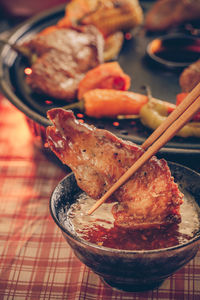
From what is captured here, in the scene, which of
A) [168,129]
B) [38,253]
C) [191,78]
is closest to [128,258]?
[168,129]

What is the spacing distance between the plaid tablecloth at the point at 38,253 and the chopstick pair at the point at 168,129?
1.35ft

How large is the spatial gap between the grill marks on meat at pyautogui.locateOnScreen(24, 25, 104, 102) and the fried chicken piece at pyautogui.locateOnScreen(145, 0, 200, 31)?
0.58m

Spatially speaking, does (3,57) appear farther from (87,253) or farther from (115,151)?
(87,253)

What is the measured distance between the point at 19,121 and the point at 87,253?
1593mm

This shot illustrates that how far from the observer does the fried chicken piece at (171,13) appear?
9.49 feet

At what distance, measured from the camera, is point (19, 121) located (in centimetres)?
266

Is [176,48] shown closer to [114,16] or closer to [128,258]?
[114,16]

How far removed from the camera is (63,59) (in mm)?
2396

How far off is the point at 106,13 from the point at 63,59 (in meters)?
0.68

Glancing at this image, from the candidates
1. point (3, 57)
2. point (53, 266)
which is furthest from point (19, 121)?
point (53, 266)

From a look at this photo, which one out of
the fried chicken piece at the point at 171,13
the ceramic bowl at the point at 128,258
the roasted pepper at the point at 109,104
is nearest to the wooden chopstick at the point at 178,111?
the ceramic bowl at the point at 128,258

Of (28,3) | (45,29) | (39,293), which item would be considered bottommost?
(39,293)

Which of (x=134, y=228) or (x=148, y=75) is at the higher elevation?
(x=148, y=75)

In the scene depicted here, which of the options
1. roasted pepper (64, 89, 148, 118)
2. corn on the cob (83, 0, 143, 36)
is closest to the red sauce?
roasted pepper (64, 89, 148, 118)
